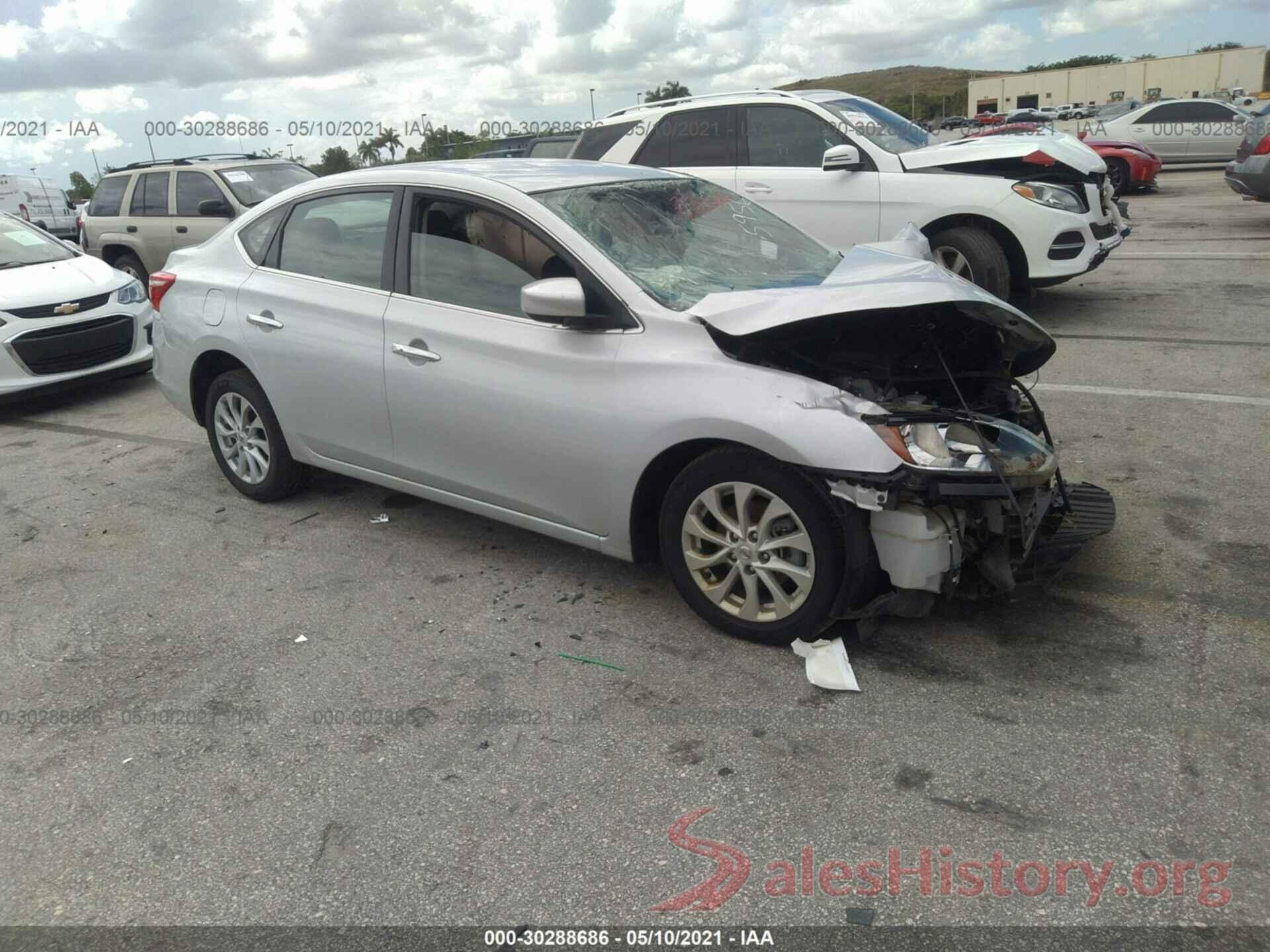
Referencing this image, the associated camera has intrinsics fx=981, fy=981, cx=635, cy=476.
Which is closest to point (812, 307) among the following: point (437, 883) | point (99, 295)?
point (437, 883)

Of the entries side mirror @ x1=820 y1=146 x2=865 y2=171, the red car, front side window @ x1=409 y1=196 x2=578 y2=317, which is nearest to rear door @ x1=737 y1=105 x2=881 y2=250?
side mirror @ x1=820 y1=146 x2=865 y2=171

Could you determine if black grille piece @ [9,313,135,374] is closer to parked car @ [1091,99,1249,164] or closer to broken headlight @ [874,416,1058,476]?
broken headlight @ [874,416,1058,476]

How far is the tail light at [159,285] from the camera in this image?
5.39 m

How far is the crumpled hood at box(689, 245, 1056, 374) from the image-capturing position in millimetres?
3330

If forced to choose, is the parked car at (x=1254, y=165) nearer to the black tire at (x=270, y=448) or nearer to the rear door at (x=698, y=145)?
the rear door at (x=698, y=145)

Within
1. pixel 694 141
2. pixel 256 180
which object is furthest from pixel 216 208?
pixel 694 141

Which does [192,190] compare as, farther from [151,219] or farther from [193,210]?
[151,219]

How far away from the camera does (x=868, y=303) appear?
333cm

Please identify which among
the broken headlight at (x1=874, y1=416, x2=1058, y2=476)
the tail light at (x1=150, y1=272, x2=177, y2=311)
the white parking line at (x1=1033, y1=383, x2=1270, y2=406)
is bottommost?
the white parking line at (x1=1033, y1=383, x2=1270, y2=406)

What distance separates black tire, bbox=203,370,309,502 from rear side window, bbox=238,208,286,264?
0.61 metres

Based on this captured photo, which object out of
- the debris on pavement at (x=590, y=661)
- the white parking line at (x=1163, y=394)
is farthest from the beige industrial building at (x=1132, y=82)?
the debris on pavement at (x=590, y=661)

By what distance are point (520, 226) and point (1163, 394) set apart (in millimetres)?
4287

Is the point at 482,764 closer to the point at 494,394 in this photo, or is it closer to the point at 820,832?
the point at 820,832

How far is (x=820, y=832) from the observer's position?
2605 mm
